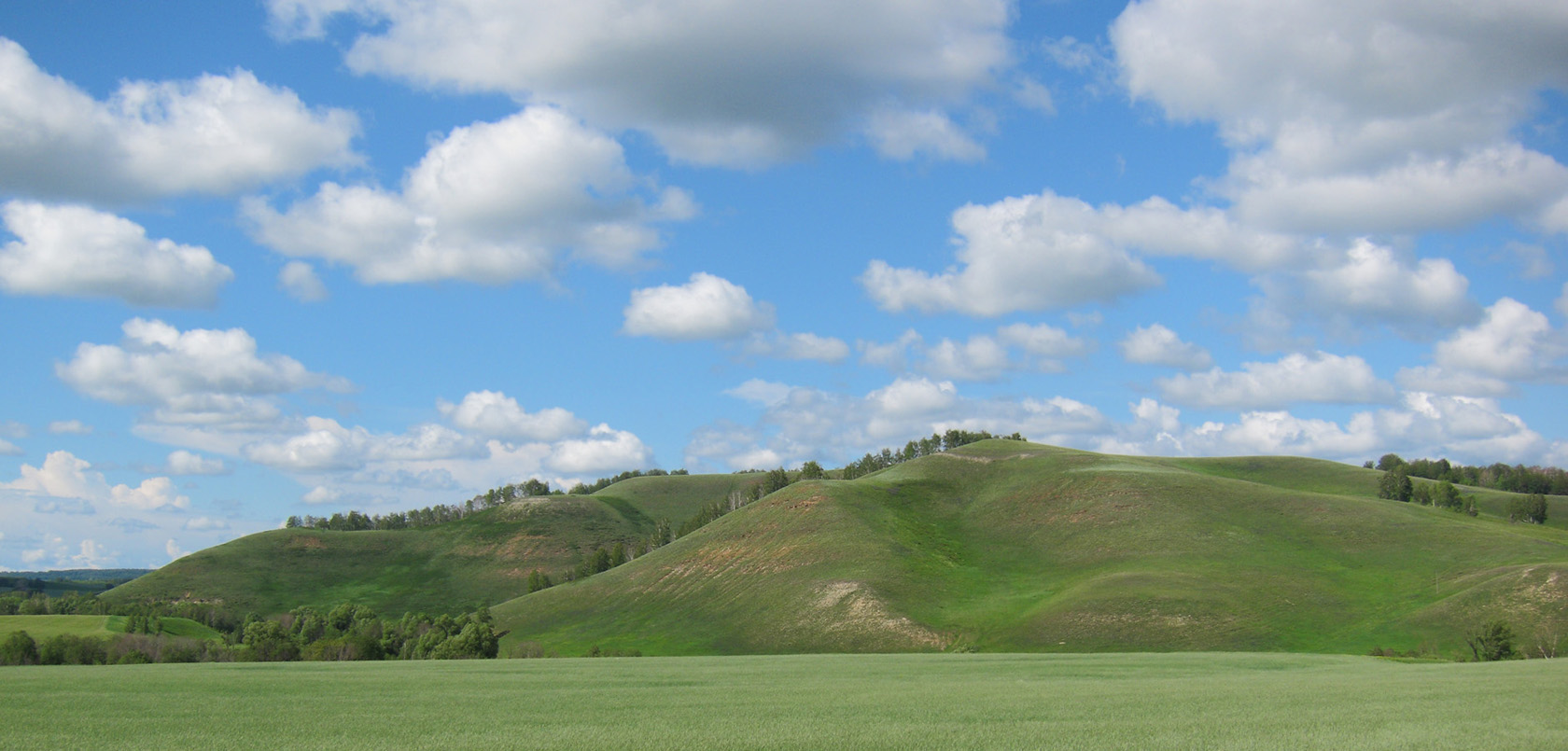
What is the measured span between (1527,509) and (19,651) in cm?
20794

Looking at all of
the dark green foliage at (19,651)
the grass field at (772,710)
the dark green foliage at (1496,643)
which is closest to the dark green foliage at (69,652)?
the dark green foliage at (19,651)

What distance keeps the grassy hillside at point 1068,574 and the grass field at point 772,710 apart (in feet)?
191

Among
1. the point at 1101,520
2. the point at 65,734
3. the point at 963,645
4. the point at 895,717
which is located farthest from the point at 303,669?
the point at 1101,520

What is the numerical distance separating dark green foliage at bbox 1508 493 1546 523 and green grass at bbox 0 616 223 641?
20894 cm

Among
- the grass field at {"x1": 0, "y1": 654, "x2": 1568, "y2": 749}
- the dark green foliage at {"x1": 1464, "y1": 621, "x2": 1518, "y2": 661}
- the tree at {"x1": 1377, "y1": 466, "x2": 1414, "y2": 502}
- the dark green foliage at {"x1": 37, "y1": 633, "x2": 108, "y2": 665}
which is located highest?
the tree at {"x1": 1377, "y1": 466, "x2": 1414, "y2": 502}

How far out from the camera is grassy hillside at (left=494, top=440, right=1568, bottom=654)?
8956 centimetres

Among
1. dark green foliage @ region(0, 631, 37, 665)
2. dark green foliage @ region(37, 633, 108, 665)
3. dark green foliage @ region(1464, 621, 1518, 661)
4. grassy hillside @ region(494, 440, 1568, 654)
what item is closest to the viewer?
dark green foliage @ region(1464, 621, 1518, 661)

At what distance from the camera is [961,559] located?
13262 centimetres

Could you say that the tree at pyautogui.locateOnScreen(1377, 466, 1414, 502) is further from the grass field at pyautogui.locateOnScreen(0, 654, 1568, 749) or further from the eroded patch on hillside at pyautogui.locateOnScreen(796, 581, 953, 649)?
the grass field at pyautogui.locateOnScreen(0, 654, 1568, 749)

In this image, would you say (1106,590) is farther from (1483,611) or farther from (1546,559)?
(1546,559)

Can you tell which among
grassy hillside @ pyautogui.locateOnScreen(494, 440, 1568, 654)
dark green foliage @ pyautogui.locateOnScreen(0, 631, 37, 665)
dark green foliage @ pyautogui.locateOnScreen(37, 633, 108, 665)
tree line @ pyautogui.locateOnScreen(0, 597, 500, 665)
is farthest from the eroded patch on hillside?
dark green foliage @ pyautogui.locateOnScreen(0, 631, 37, 665)

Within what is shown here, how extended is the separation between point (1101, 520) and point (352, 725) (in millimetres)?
129211

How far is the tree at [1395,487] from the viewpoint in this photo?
165 m

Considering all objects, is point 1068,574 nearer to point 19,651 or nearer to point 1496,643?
point 1496,643
